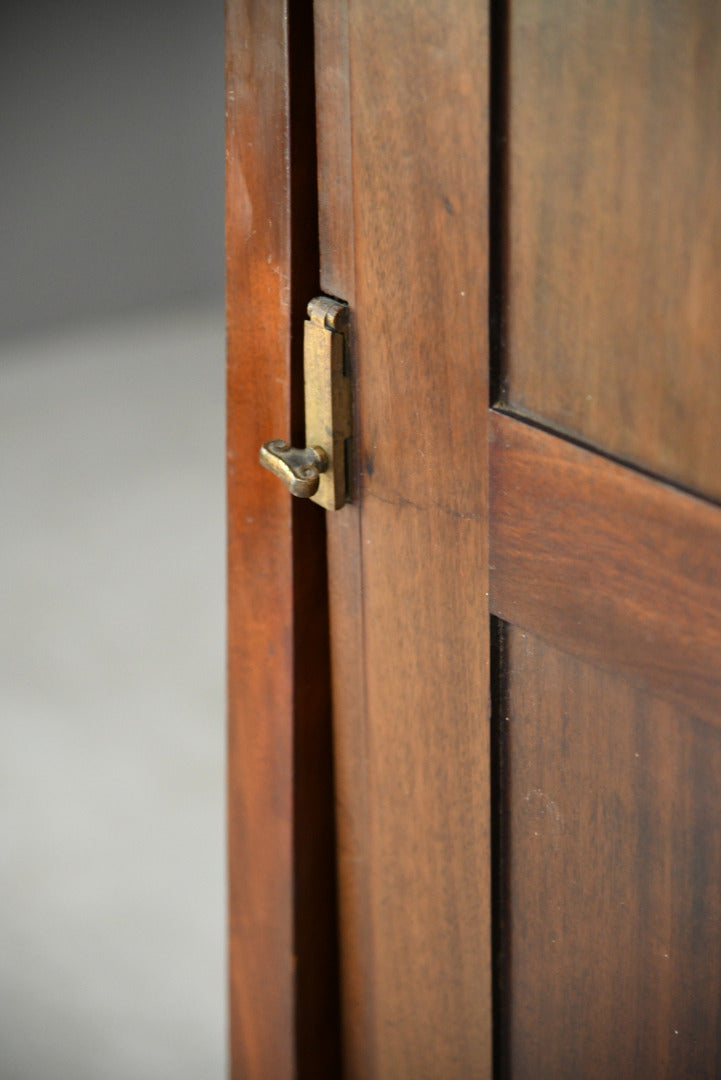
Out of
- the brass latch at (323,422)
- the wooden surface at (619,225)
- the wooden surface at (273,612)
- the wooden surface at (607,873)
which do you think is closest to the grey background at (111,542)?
the wooden surface at (273,612)

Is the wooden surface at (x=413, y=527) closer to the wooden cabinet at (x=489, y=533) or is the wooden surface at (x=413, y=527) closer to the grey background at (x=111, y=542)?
the wooden cabinet at (x=489, y=533)

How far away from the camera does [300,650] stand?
0.90 metres

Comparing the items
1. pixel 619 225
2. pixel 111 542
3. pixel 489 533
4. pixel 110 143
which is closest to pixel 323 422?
pixel 489 533

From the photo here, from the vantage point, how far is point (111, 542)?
2.82 meters

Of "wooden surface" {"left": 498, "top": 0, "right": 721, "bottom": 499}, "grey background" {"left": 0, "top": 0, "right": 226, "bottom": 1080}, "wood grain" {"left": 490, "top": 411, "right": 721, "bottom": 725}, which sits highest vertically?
"wooden surface" {"left": 498, "top": 0, "right": 721, "bottom": 499}

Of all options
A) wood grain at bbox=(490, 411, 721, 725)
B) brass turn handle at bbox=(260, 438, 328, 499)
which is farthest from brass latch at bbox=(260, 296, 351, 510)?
wood grain at bbox=(490, 411, 721, 725)

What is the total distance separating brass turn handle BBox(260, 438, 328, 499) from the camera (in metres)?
0.81

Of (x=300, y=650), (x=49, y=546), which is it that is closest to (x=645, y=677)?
(x=300, y=650)

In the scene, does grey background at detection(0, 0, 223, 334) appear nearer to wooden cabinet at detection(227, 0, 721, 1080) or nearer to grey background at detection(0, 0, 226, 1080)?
grey background at detection(0, 0, 226, 1080)

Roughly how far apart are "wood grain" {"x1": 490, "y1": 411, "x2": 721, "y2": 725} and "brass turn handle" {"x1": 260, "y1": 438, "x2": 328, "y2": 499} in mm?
130

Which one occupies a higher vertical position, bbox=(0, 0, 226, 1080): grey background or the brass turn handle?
the brass turn handle

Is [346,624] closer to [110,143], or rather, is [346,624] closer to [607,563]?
[607,563]

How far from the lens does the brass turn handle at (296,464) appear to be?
2.67 ft

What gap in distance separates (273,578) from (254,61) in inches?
13.1
